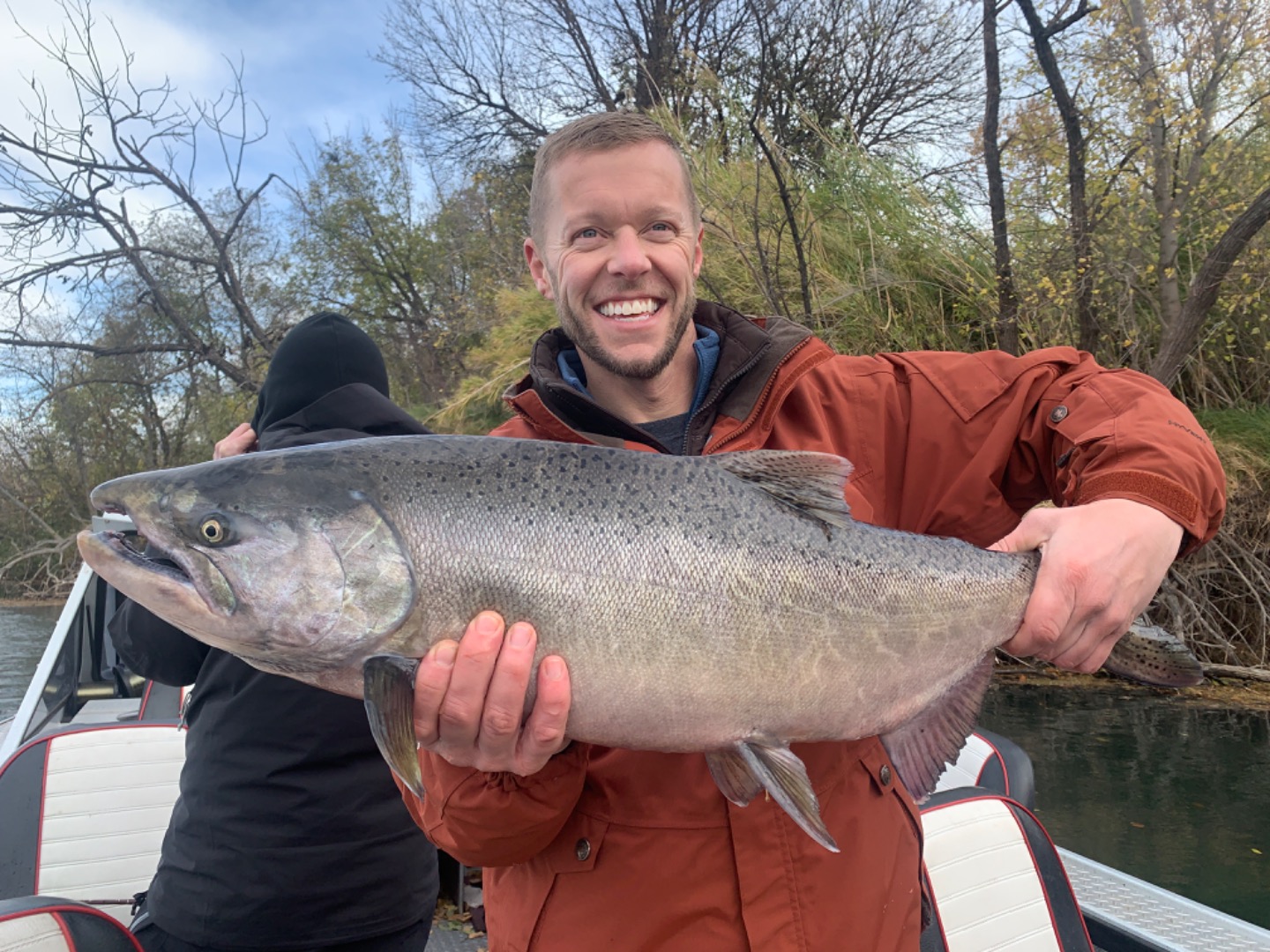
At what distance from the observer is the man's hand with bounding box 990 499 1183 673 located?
176 centimetres

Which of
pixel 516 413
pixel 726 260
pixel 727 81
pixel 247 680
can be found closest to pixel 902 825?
pixel 516 413

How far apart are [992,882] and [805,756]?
1645 millimetres

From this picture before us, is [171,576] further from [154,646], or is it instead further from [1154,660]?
[1154,660]

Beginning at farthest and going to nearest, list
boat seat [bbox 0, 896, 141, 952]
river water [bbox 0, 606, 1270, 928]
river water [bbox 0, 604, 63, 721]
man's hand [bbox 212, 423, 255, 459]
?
1. river water [bbox 0, 604, 63, 721]
2. river water [bbox 0, 606, 1270, 928]
3. man's hand [bbox 212, 423, 255, 459]
4. boat seat [bbox 0, 896, 141, 952]

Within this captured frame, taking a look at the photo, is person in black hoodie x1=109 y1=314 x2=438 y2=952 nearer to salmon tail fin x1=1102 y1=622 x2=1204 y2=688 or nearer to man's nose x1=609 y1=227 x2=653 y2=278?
man's nose x1=609 y1=227 x2=653 y2=278

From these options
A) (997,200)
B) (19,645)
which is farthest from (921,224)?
(19,645)

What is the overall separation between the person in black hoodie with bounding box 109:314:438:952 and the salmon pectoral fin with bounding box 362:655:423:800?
1.16 m

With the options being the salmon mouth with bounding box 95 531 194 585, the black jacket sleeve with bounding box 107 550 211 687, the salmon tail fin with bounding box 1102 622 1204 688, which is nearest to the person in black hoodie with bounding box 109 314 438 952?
the black jacket sleeve with bounding box 107 550 211 687

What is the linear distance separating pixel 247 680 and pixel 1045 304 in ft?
25.2

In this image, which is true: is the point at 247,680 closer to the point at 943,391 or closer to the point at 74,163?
the point at 943,391

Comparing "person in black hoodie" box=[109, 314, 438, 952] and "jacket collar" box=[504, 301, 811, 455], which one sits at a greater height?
"jacket collar" box=[504, 301, 811, 455]

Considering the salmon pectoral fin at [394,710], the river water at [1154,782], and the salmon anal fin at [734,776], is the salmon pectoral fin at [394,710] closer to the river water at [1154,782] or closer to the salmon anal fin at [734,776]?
the salmon anal fin at [734,776]

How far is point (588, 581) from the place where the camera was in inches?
70.9

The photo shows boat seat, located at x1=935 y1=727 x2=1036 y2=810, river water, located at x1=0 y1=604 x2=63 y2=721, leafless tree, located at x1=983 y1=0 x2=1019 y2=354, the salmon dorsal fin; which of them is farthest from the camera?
river water, located at x1=0 y1=604 x2=63 y2=721
